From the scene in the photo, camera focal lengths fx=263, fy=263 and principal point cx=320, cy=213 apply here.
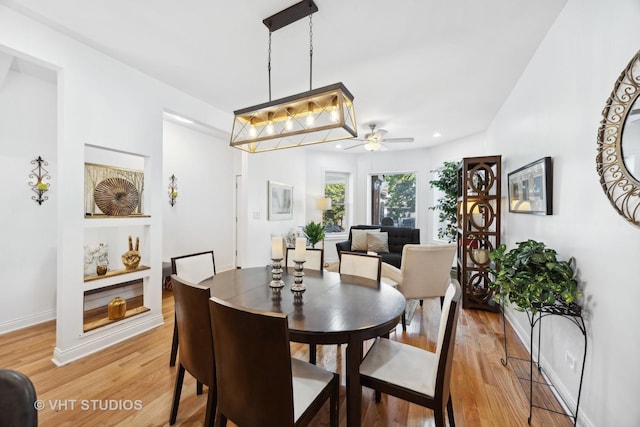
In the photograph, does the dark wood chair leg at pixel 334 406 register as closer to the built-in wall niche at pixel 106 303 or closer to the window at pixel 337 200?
the built-in wall niche at pixel 106 303

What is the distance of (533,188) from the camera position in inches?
89.0

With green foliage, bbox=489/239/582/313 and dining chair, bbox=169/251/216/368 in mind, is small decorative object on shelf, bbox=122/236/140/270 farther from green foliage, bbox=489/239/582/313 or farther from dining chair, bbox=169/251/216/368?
green foliage, bbox=489/239/582/313

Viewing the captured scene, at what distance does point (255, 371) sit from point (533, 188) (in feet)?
8.41

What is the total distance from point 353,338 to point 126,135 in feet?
9.44

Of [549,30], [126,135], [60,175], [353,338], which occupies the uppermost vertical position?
[549,30]

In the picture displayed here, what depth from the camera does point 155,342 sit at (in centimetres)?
258

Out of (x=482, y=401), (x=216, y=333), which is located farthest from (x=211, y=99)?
(x=482, y=401)

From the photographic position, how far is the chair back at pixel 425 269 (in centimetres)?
288

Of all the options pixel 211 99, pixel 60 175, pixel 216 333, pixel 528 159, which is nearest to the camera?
pixel 216 333

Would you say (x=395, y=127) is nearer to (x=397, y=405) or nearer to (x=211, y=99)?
(x=211, y=99)

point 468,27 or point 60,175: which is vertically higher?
point 468,27

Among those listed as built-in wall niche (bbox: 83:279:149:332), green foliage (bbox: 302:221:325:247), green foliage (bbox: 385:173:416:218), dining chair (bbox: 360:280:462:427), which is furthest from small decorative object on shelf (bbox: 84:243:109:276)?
green foliage (bbox: 385:173:416:218)

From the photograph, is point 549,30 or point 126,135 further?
point 126,135

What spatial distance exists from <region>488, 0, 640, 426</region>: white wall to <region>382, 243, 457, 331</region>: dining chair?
88 cm
